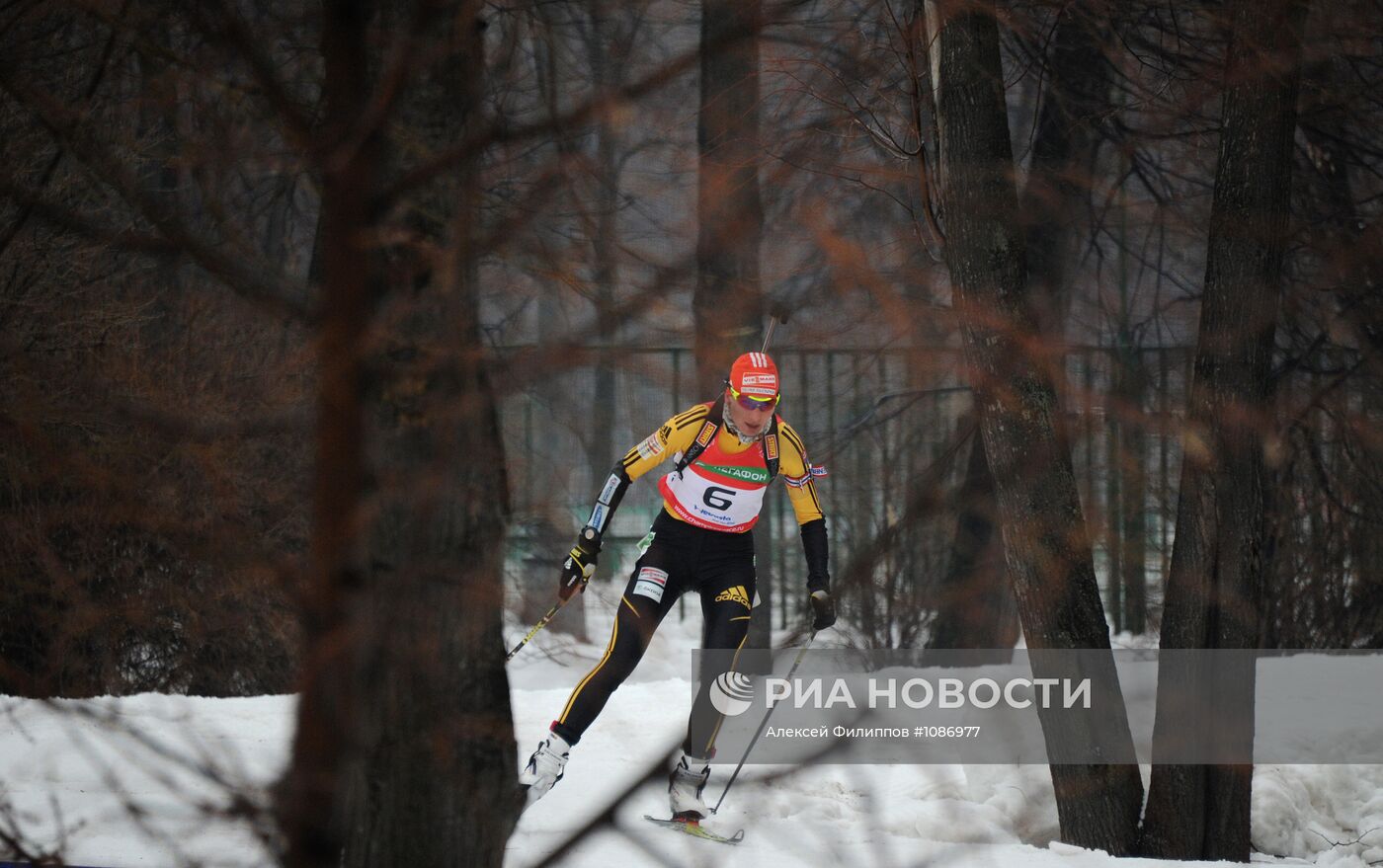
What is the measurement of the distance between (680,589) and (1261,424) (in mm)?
2868

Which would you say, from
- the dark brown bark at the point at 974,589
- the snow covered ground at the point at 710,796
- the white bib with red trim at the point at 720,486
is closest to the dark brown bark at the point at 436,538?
the snow covered ground at the point at 710,796

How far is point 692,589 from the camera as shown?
653 cm

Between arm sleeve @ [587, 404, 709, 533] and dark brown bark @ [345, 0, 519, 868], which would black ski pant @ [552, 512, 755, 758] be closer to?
arm sleeve @ [587, 404, 709, 533]

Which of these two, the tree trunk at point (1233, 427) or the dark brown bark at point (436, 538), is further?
the tree trunk at point (1233, 427)

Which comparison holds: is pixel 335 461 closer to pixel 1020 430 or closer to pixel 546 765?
pixel 546 765

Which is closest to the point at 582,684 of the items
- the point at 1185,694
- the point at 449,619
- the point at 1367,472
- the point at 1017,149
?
the point at 1185,694

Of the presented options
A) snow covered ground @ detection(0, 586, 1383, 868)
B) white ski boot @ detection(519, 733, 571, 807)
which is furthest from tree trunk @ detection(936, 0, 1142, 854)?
white ski boot @ detection(519, 733, 571, 807)

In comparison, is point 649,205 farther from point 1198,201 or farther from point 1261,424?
point 1198,201

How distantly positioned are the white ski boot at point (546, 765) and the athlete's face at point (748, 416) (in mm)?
1653

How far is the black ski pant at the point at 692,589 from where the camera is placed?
20.1ft

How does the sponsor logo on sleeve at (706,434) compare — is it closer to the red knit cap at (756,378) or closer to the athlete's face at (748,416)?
the athlete's face at (748,416)

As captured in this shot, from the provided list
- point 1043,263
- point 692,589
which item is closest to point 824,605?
point 692,589

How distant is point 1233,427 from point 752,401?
2.27 meters

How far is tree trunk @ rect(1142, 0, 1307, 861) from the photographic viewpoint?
20.3 ft
